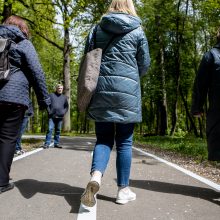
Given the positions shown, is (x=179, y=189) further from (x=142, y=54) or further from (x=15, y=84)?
(x=15, y=84)

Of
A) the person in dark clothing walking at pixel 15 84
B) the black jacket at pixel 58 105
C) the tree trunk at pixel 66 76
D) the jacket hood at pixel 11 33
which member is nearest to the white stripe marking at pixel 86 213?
the person in dark clothing walking at pixel 15 84

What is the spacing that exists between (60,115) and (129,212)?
8.99m

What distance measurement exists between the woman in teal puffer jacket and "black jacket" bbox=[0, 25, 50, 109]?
0.74 meters

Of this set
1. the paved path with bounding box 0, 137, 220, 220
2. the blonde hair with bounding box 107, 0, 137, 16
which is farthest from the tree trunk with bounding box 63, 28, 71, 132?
the blonde hair with bounding box 107, 0, 137, 16

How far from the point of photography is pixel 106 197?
4.92m

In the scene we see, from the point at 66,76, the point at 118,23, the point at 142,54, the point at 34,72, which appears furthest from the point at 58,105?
the point at 66,76

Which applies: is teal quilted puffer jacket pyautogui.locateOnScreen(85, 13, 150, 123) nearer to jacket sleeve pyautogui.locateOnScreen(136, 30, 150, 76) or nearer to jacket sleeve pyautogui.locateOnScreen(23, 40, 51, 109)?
jacket sleeve pyautogui.locateOnScreen(136, 30, 150, 76)

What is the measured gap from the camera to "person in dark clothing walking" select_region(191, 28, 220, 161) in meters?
4.91

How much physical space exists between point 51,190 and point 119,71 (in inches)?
71.0

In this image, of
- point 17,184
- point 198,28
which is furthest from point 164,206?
point 198,28

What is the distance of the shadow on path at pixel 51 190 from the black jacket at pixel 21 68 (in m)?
1.08

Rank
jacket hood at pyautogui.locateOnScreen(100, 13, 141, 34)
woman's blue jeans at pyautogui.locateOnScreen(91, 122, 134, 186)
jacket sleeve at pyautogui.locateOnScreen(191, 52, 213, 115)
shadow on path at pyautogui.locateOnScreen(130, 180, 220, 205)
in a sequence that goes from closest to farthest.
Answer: jacket hood at pyautogui.locateOnScreen(100, 13, 141, 34) < woman's blue jeans at pyautogui.locateOnScreen(91, 122, 134, 186) < jacket sleeve at pyautogui.locateOnScreen(191, 52, 213, 115) < shadow on path at pyautogui.locateOnScreen(130, 180, 220, 205)

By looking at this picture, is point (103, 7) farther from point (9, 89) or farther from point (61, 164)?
point (9, 89)

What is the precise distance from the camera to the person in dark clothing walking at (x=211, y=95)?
4906 millimetres
